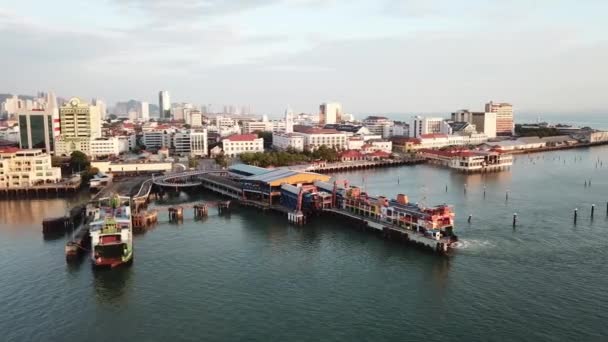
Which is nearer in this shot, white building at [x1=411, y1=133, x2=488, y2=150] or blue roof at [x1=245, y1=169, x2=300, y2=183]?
blue roof at [x1=245, y1=169, x2=300, y2=183]

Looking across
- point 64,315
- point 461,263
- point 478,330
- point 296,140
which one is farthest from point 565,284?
point 296,140

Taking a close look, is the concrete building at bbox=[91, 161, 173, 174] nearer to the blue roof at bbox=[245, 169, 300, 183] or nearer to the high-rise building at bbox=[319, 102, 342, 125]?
the blue roof at bbox=[245, 169, 300, 183]

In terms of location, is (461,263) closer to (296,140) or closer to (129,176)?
(129,176)

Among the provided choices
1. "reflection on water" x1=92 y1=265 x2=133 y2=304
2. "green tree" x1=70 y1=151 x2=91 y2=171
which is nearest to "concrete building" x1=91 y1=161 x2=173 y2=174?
"green tree" x1=70 y1=151 x2=91 y2=171

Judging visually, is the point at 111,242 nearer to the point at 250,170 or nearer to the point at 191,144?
the point at 250,170

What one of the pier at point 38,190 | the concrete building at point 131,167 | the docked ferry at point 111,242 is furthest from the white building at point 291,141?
the docked ferry at point 111,242

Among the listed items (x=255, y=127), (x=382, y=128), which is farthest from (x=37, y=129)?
(x=382, y=128)
